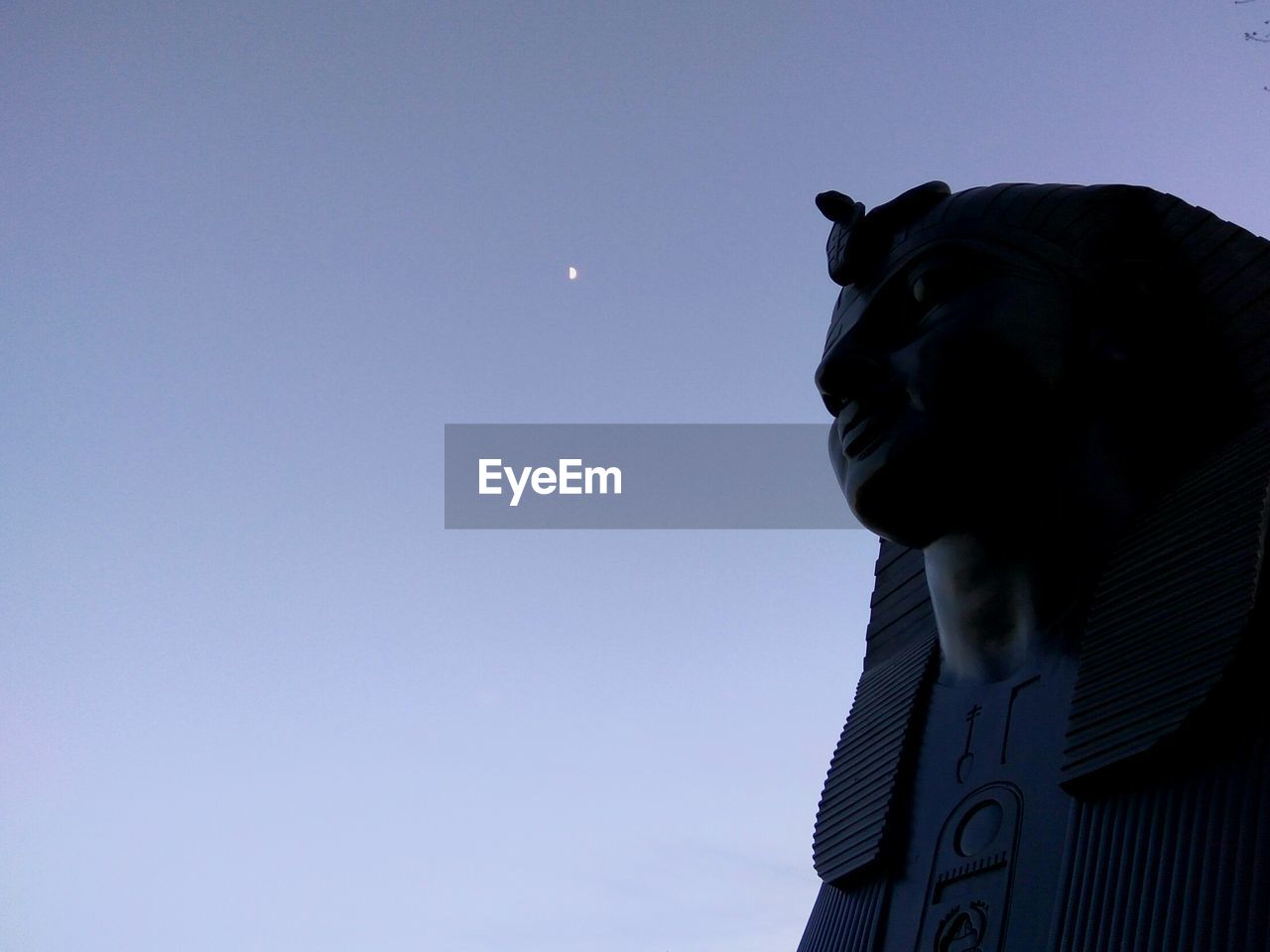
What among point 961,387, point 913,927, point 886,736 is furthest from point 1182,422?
point 913,927

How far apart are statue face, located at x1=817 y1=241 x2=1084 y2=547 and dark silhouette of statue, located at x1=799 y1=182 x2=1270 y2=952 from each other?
0.01 m

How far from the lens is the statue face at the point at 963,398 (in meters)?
4.88

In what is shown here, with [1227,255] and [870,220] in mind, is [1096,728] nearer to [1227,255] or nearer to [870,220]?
[1227,255]

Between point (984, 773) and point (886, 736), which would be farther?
point (886, 736)

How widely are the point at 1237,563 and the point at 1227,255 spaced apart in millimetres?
1521

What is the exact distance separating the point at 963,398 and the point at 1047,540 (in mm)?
640

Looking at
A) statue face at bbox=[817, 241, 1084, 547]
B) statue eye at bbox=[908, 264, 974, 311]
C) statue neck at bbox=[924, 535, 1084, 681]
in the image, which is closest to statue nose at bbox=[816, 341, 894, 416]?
statue face at bbox=[817, 241, 1084, 547]

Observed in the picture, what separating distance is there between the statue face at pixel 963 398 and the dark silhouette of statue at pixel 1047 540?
0.01 m

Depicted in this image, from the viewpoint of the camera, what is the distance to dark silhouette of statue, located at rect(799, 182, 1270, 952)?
3.95 meters

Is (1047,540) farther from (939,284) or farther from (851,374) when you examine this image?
(939,284)

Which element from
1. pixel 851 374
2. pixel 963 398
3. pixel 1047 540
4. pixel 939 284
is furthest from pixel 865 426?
pixel 1047 540

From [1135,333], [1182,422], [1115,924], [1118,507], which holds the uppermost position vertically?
[1135,333]

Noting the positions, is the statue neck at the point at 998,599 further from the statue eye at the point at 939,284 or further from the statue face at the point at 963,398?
the statue eye at the point at 939,284

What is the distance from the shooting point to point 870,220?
5.70 m
